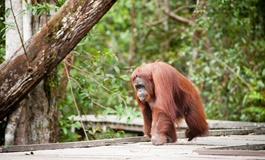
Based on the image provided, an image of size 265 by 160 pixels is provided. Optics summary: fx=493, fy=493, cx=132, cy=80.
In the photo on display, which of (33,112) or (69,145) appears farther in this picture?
(33,112)

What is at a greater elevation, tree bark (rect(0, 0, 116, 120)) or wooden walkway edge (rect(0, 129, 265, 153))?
tree bark (rect(0, 0, 116, 120))

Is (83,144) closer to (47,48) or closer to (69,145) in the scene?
(69,145)

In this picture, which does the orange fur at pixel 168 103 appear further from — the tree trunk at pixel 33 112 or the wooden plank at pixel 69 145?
the tree trunk at pixel 33 112

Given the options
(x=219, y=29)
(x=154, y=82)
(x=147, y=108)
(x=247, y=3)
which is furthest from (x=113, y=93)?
(x=219, y=29)

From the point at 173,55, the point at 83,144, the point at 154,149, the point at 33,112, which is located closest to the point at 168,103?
the point at 154,149

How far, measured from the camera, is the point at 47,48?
4.64 metres

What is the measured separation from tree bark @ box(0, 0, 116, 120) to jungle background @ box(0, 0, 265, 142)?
0.91ft

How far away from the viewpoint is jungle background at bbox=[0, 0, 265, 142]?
5.91 meters

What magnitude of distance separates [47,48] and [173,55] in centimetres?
663

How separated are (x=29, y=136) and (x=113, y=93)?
1131 millimetres

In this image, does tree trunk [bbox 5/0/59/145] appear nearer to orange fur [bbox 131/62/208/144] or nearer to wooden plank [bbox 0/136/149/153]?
wooden plank [bbox 0/136/149/153]

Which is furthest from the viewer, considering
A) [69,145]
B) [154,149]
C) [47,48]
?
[47,48]

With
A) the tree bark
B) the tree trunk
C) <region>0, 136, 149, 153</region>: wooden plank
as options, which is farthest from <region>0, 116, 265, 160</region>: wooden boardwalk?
the tree trunk

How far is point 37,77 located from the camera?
15.3ft
